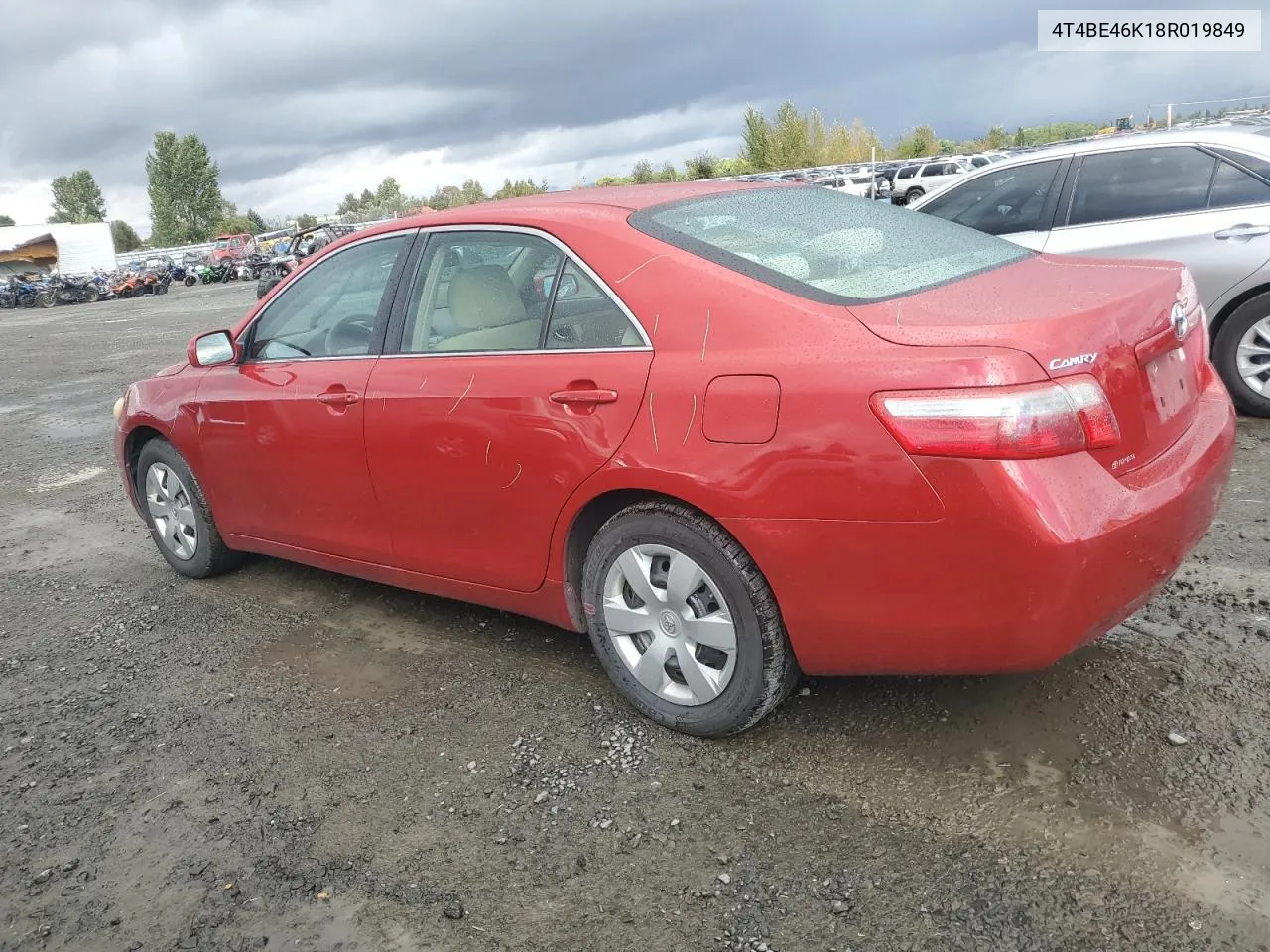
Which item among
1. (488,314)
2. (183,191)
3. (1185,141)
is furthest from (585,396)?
(183,191)

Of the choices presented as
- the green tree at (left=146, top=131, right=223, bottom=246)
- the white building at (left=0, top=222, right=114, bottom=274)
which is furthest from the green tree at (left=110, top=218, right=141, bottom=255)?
the white building at (left=0, top=222, right=114, bottom=274)

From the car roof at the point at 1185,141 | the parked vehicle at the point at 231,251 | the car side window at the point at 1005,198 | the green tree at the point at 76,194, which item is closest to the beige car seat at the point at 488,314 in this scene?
the car side window at the point at 1005,198

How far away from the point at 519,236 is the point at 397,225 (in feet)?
2.39

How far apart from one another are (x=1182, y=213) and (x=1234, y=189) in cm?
28

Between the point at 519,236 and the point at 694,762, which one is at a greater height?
the point at 519,236

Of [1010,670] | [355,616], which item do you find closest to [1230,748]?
[1010,670]

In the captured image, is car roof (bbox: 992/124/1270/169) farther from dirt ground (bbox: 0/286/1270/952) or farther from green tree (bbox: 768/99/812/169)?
green tree (bbox: 768/99/812/169)

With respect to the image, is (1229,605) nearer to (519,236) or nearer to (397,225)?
(519,236)

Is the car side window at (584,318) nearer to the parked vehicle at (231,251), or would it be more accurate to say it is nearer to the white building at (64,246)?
the parked vehicle at (231,251)

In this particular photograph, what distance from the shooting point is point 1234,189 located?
19.6 feet

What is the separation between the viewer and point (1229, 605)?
12.1 feet

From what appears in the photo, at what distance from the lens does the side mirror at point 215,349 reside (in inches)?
176

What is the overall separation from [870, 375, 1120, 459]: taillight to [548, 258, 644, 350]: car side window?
847 millimetres

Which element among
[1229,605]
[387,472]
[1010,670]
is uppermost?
[387,472]
